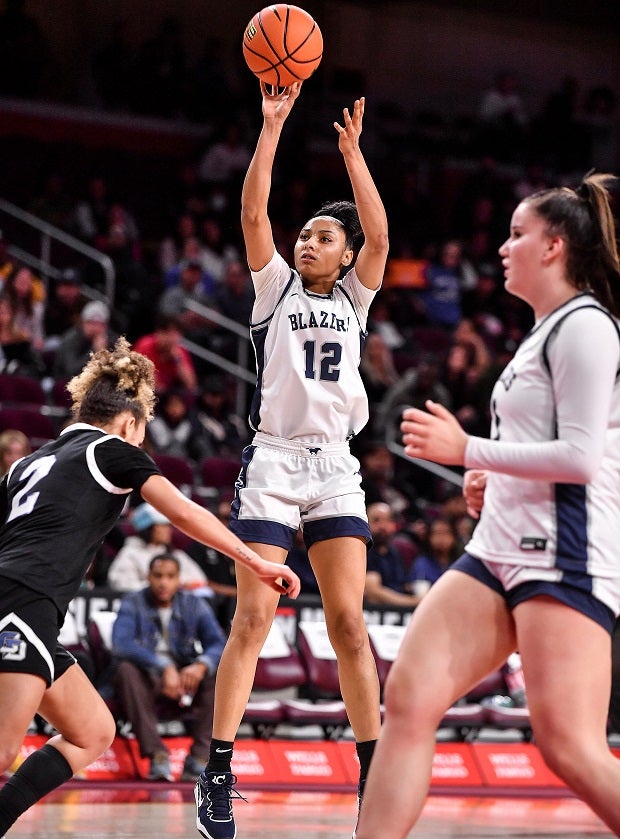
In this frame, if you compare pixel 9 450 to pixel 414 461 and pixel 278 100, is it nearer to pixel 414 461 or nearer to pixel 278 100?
pixel 278 100

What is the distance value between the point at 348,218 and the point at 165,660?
3.84m

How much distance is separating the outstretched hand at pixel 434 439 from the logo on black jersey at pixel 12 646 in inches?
58.1

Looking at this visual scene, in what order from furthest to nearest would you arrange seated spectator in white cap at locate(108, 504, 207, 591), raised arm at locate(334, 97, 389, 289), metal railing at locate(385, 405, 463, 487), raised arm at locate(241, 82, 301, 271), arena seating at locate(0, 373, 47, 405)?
1. metal railing at locate(385, 405, 463, 487)
2. arena seating at locate(0, 373, 47, 405)
3. seated spectator in white cap at locate(108, 504, 207, 591)
4. raised arm at locate(334, 97, 389, 289)
5. raised arm at locate(241, 82, 301, 271)

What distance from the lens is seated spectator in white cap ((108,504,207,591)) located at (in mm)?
9453

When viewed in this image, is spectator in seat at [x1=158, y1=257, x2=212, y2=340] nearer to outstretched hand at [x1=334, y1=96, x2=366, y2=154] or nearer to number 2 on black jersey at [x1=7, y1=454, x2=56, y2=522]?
outstretched hand at [x1=334, y1=96, x2=366, y2=154]

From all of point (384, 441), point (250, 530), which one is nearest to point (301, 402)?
point (250, 530)

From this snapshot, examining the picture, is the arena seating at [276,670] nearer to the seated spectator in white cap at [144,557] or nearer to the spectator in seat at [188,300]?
the seated spectator in white cap at [144,557]

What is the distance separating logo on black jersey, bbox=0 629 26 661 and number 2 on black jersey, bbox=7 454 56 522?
0.43 m

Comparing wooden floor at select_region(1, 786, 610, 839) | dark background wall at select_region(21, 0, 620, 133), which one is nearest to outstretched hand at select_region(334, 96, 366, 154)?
wooden floor at select_region(1, 786, 610, 839)

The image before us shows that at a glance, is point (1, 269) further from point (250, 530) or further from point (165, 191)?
point (250, 530)

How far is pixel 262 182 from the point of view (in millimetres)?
5387

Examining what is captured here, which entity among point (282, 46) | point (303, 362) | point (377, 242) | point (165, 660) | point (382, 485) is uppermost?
point (282, 46)

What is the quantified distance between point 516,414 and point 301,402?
1.72 meters

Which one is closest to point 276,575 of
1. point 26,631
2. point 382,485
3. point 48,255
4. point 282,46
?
point 26,631
